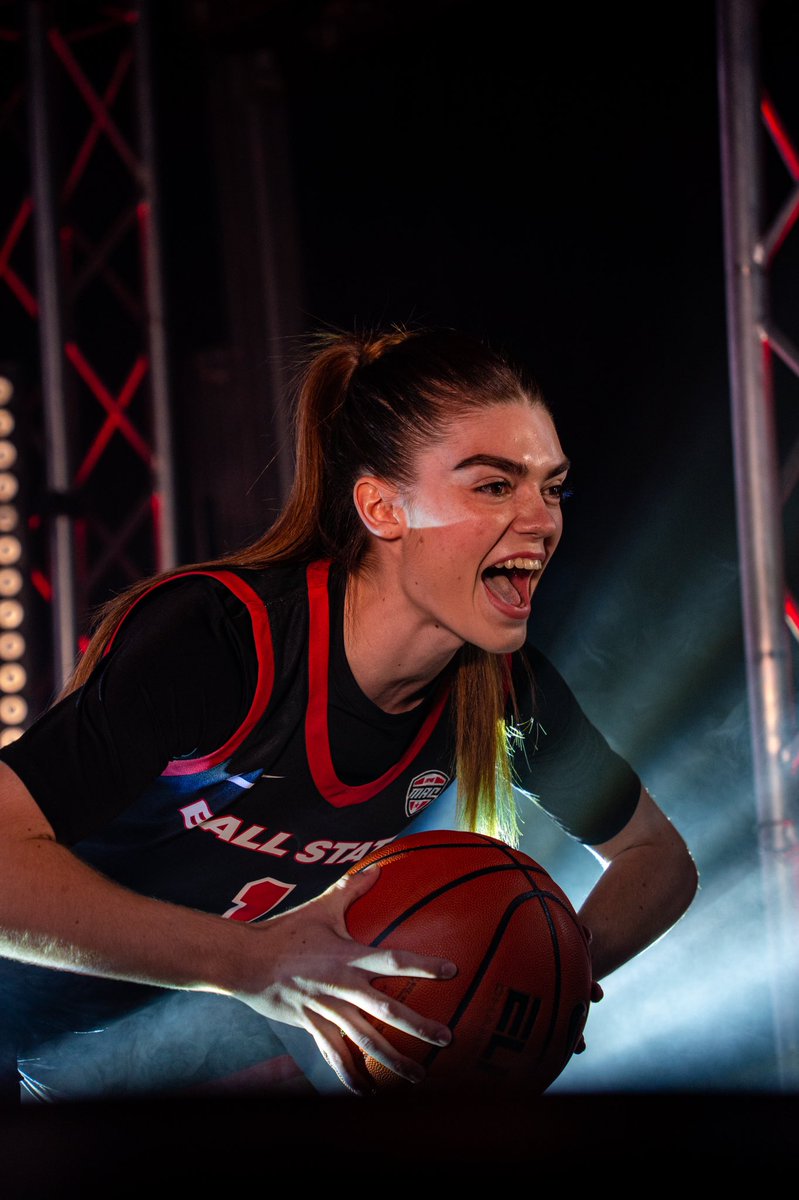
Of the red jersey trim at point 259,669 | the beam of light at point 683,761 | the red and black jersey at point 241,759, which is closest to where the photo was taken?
the red and black jersey at point 241,759

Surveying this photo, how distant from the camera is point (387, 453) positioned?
1.93 metres

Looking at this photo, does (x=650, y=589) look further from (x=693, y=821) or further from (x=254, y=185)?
(x=254, y=185)

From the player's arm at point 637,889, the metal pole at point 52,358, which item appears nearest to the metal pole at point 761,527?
the player's arm at point 637,889

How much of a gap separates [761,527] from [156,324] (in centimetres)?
215

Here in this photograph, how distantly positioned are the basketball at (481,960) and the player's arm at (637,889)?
0.36 meters

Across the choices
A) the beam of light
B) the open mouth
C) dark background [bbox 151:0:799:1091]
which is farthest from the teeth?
the beam of light

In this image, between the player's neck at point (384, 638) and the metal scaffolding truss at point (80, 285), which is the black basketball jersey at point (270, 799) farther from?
the metal scaffolding truss at point (80, 285)

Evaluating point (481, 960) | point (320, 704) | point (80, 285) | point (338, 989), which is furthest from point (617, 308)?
point (338, 989)

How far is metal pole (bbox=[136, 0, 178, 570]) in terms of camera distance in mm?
3951

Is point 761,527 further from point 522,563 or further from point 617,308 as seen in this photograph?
point 522,563

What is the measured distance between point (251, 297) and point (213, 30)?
0.89 m

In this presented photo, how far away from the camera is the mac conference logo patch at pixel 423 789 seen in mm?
2041

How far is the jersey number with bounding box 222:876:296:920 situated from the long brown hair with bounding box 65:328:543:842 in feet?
1.20

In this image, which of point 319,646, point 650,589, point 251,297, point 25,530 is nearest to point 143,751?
point 319,646
